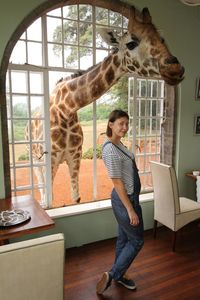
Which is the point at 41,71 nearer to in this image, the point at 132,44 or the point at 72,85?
the point at 72,85

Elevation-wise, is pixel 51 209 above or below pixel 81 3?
below

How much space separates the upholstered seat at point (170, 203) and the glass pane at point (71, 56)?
1.47 m

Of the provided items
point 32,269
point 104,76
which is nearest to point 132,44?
point 104,76

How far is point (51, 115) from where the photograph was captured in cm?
283

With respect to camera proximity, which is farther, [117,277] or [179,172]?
[179,172]

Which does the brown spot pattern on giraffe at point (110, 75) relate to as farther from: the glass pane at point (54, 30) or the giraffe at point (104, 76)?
the glass pane at point (54, 30)

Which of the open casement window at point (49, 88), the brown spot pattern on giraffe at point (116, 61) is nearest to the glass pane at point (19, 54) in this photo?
the open casement window at point (49, 88)

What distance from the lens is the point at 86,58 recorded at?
2951mm

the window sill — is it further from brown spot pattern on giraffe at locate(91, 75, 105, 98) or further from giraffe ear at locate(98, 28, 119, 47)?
giraffe ear at locate(98, 28, 119, 47)

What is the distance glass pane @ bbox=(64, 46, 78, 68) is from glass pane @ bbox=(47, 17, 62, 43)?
0.15 meters

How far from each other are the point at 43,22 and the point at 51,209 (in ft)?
6.30

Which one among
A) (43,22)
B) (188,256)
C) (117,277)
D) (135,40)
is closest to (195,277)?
(188,256)

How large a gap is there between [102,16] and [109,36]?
637mm

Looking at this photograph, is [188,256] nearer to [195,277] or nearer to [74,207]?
[195,277]
